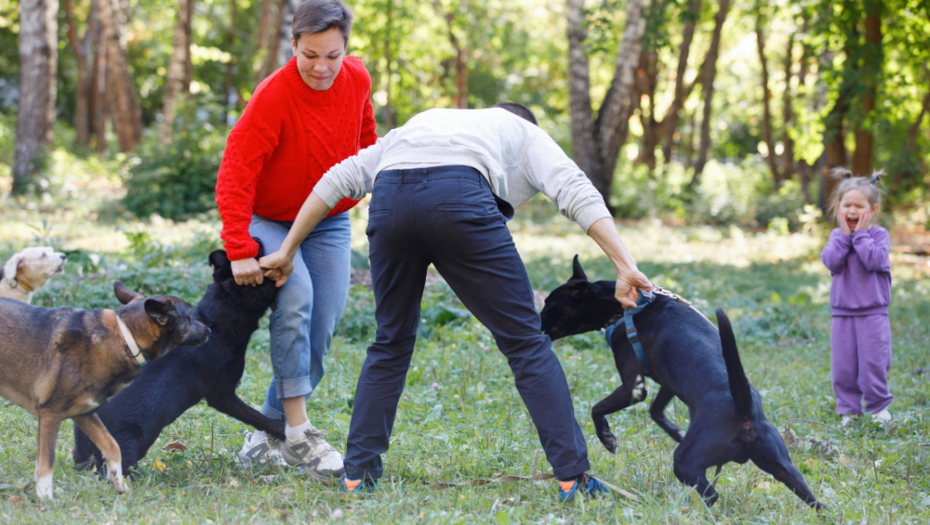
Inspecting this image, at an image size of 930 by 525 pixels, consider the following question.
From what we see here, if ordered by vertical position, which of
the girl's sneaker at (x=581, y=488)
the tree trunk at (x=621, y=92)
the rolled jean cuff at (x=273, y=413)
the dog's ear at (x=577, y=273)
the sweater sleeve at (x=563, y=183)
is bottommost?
the girl's sneaker at (x=581, y=488)

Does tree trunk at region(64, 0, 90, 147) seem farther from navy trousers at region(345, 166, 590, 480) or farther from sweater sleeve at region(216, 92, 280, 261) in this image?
navy trousers at region(345, 166, 590, 480)

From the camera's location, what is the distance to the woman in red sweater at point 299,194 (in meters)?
3.22

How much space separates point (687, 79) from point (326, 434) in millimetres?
32080

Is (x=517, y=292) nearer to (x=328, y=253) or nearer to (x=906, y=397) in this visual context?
(x=328, y=253)

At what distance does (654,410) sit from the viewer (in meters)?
3.80

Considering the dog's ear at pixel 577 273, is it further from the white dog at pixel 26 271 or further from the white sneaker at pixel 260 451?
the white dog at pixel 26 271

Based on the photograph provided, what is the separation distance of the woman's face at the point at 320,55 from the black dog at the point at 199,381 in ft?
3.23

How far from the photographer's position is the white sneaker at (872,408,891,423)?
4573 millimetres

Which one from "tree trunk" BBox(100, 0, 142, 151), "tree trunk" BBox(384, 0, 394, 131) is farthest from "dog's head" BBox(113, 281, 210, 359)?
"tree trunk" BBox(384, 0, 394, 131)

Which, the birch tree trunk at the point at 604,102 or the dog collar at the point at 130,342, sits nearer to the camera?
the dog collar at the point at 130,342

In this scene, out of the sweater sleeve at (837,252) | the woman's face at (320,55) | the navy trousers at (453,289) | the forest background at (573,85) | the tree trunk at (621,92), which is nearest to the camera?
the navy trousers at (453,289)

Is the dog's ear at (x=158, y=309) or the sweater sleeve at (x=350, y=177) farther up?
the sweater sleeve at (x=350, y=177)

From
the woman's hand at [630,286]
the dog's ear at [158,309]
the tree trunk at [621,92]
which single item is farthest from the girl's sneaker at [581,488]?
the tree trunk at [621,92]

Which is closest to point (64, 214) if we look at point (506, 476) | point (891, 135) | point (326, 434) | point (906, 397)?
point (326, 434)
